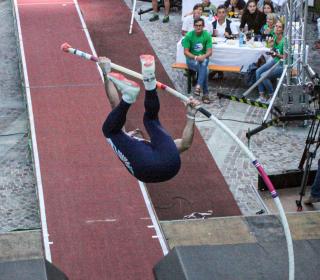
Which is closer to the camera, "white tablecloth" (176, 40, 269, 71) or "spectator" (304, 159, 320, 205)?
"spectator" (304, 159, 320, 205)

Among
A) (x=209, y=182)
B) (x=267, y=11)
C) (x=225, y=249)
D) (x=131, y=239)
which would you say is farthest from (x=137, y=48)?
(x=225, y=249)

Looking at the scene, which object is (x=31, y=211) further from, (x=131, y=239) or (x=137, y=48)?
(x=137, y=48)

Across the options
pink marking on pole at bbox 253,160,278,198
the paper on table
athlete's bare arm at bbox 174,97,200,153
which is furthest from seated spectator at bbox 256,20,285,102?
pink marking on pole at bbox 253,160,278,198

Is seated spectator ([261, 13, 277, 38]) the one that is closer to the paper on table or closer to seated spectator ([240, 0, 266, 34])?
seated spectator ([240, 0, 266, 34])

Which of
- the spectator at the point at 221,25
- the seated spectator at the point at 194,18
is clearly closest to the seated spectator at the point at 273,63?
the spectator at the point at 221,25

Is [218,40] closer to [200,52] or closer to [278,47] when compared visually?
[200,52]

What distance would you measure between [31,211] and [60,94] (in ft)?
9.75

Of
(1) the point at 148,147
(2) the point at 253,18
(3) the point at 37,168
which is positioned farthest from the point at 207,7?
(1) the point at 148,147

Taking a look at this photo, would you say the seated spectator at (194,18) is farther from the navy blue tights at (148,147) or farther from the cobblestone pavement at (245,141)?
the navy blue tights at (148,147)

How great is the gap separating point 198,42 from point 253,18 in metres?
1.70

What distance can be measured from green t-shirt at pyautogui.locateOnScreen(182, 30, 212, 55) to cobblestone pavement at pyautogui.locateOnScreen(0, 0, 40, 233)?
284 cm

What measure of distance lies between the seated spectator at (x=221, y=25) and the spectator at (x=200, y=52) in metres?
1.00

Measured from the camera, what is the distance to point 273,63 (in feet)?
42.5

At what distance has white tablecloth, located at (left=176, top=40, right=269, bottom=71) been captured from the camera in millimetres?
13516
